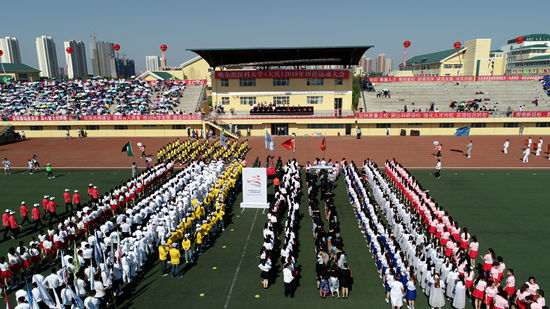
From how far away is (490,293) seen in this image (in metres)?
10.4

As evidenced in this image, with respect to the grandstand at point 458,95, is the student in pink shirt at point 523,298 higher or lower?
lower

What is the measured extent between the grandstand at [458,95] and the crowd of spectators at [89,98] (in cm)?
3003

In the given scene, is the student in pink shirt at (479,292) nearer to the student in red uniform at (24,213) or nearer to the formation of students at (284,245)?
the formation of students at (284,245)

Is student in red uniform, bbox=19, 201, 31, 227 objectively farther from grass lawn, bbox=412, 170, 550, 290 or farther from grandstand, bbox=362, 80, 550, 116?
grandstand, bbox=362, 80, 550, 116

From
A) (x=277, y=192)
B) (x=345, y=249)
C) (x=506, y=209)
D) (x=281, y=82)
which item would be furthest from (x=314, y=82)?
(x=345, y=249)

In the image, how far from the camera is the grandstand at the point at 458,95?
156 ft

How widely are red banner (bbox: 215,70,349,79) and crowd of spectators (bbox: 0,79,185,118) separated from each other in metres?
8.75

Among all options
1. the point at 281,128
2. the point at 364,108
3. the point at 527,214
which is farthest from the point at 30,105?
the point at 527,214

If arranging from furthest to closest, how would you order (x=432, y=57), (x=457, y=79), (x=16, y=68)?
1. (x=432, y=57)
2. (x=16, y=68)
3. (x=457, y=79)

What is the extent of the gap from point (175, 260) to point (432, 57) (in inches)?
3890

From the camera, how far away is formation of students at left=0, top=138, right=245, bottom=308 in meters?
10.7

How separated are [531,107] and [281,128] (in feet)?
111

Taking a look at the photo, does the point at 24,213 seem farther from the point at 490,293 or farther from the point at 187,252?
the point at 490,293

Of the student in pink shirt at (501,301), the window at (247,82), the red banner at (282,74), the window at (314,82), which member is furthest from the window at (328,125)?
the student in pink shirt at (501,301)
